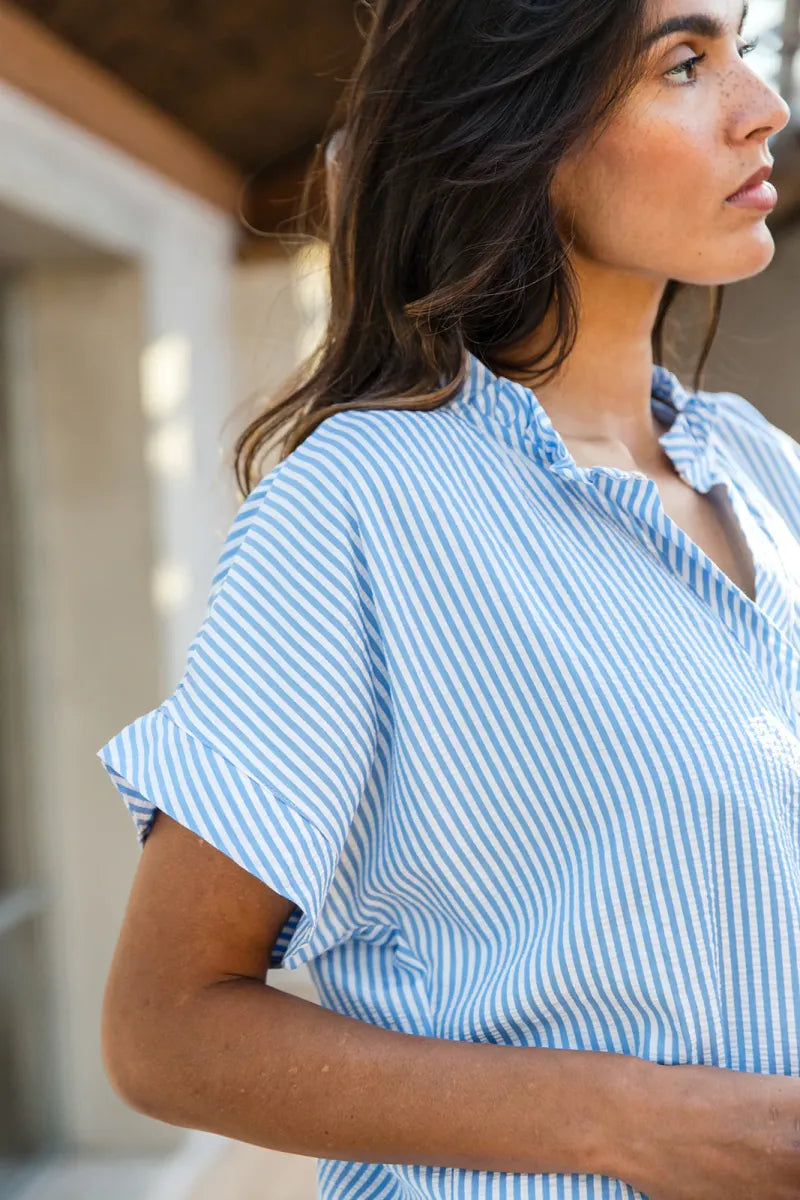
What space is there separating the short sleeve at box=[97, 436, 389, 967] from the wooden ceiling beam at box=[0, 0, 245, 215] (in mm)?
1510

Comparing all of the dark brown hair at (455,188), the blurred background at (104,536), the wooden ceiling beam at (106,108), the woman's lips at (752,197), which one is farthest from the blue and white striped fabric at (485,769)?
the blurred background at (104,536)

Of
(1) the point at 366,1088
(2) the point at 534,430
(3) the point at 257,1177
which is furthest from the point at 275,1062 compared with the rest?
(3) the point at 257,1177

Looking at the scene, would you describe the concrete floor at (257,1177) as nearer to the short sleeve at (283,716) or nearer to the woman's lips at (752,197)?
the short sleeve at (283,716)

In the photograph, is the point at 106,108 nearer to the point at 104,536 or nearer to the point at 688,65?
the point at 104,536

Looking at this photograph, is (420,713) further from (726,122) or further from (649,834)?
(726,122)

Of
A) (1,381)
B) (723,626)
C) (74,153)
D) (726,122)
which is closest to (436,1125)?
(723,626)

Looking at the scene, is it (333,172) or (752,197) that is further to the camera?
(333,172)

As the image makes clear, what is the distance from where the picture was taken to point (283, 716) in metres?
0.82

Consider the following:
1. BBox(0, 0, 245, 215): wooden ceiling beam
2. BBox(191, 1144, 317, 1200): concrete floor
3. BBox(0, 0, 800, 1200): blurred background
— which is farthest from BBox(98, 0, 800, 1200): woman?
BBox(191, 1144, 317, 1200): concrete floor

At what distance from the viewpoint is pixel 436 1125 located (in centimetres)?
79

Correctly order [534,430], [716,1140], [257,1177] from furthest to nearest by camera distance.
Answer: [257,1177], [534,430], [716,1140]

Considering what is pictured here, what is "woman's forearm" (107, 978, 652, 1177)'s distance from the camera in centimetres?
78

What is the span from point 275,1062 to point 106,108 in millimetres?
2079

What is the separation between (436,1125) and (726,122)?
30.2 inches
